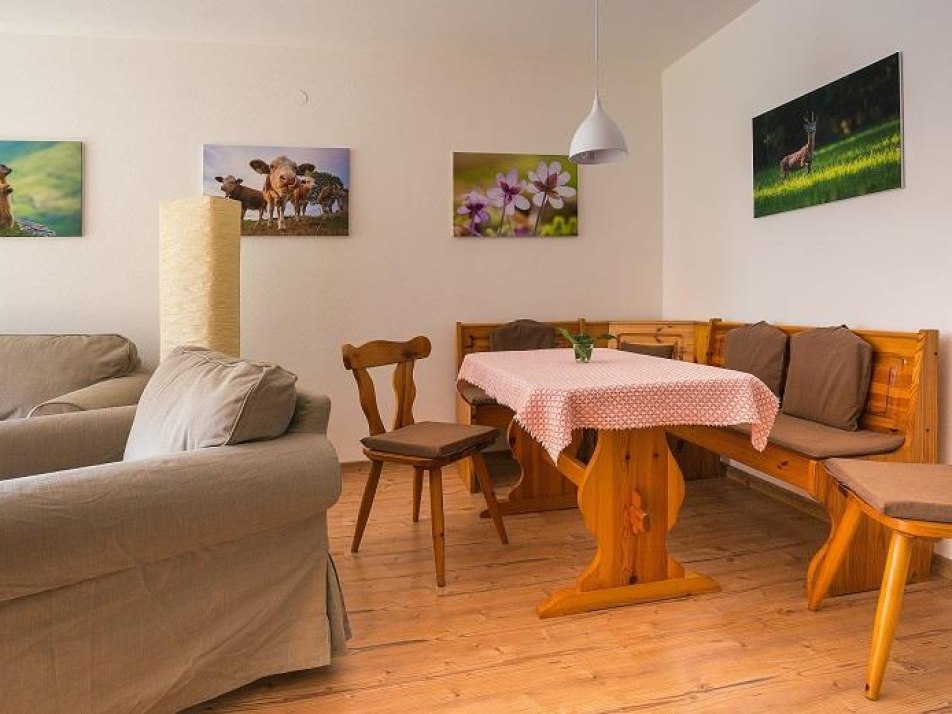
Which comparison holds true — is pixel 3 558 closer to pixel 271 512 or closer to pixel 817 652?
pixel 271 512

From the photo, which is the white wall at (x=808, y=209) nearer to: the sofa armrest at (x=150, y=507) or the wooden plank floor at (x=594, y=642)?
the wooden plank floor at (x=594, y=642)

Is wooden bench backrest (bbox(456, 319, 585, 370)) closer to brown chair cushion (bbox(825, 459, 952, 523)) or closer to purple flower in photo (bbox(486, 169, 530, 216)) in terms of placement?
purple flower in photo (bbox(486, 169, 530, 216))

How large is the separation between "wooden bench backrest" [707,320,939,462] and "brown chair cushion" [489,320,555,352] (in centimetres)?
175

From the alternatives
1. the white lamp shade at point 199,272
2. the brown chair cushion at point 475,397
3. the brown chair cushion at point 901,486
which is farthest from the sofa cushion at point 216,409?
the brown chair cushion at point 475,397

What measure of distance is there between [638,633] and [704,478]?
1942 mm

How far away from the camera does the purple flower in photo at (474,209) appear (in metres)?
4.13

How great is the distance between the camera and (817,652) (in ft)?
6.25

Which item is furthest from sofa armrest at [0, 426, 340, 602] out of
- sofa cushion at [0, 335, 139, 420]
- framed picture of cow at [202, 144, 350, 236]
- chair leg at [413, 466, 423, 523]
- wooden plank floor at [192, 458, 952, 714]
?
framed picture of cow at [202, 144, 350, 236]

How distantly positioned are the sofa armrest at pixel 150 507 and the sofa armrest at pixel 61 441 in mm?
741

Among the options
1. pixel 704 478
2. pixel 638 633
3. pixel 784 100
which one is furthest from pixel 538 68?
pixel 638 633

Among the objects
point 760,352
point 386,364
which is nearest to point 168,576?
point 386,364

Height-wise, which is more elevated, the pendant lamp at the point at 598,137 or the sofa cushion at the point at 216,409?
the pendant lamp at the point at 598,137

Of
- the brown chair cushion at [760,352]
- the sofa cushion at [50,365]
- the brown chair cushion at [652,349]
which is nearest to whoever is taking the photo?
the brown chair cushion at [760,352]

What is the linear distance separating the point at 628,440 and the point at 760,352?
1.29 metres
